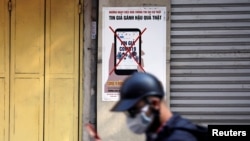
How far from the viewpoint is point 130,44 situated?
697 centimetres

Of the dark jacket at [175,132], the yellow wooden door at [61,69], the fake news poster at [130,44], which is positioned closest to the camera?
the dark jacket at [175,132]

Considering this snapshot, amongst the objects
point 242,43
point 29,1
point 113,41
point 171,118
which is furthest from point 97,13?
point 171,118

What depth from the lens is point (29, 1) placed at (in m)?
7.16

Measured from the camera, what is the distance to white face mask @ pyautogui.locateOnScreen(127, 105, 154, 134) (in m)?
2.74

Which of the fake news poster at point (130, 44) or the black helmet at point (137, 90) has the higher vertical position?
the fake news poster at point (130, 44)

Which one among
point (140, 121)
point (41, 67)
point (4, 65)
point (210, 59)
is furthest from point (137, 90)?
point (4, 65)

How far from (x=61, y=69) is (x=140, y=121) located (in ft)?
14.7

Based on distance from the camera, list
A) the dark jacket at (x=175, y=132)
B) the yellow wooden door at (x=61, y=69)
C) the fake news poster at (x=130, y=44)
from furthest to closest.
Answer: the yellow wooden door at (x=61, y=69) → the fake news poster at (x=130, y=44) → the dark jacket at (x=175, y=132)

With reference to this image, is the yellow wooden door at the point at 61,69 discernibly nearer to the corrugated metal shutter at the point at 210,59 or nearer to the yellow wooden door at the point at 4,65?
the yellow wooden door at the point at 4,65

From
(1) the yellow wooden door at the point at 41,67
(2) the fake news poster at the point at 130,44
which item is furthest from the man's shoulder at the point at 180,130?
(1) the yellow wooden door at the point at 41,67

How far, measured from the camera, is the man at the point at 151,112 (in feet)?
8.80

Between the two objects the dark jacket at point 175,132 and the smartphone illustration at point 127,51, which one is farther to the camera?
the smartphone illustration at point 127,51

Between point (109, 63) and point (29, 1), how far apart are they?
151 centimetres

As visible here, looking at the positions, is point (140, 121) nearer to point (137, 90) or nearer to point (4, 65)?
point (137, 90)
